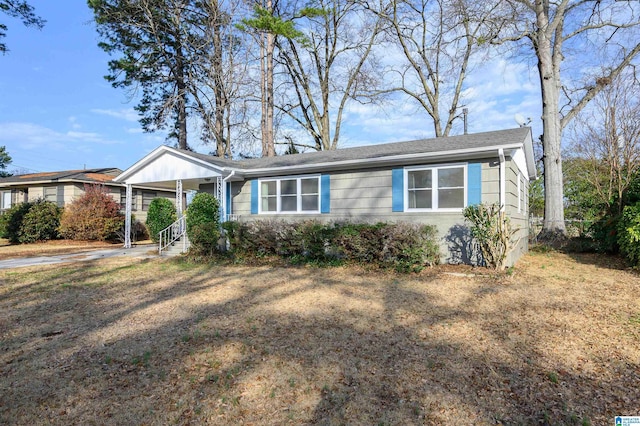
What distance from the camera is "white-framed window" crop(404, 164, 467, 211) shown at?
8.50 meters

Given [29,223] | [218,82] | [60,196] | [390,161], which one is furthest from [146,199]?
[390,161]

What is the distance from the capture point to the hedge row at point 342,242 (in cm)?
776

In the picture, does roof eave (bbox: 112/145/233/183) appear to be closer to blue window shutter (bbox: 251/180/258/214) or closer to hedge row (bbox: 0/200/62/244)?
blue window shutter (bbox: 251/180/258/214)

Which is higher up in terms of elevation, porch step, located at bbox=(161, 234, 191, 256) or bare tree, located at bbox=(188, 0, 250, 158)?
bare tree, located at bbox=(188, 0, 250, 158)

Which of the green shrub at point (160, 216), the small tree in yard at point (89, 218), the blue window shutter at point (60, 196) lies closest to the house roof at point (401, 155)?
the green shrub at point (160, 216)

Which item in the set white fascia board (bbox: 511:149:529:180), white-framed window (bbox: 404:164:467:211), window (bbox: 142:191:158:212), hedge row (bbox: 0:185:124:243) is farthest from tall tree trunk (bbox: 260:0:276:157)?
white fascia board (bbox: 511:149:529:180)

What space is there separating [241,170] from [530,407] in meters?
9.67

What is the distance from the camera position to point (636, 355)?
11.4 feet

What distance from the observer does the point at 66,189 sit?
58.0 feet

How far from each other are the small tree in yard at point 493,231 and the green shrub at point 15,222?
721 inches

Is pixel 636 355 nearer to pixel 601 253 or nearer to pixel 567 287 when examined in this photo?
pixel 567 287

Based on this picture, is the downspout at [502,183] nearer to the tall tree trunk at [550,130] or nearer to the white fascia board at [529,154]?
the white fascia board at [529,154]

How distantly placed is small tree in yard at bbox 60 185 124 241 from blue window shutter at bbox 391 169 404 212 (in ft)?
43.6

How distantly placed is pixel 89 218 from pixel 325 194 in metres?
11.8
